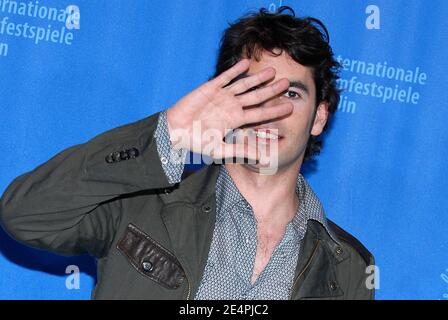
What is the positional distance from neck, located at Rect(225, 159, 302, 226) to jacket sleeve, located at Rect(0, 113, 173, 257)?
545mm

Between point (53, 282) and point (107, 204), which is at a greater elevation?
point (107, 204)

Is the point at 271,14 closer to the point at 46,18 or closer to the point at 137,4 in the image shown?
the point at 137,4

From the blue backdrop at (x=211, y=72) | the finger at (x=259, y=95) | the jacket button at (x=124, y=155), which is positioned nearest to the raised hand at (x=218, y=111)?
the finger at (x=259, y=95)

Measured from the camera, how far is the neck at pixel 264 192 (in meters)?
2.68

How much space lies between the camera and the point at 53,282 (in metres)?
2.87

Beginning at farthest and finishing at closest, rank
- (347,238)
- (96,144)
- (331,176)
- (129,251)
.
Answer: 1. (331,176)
2. (347,238)
3. (129,251)
4. (96,144)

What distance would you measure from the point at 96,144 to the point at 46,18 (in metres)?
0.78

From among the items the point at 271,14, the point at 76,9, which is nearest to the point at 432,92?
the point at 271,14

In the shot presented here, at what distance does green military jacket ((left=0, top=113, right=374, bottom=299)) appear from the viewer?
215 centimetres

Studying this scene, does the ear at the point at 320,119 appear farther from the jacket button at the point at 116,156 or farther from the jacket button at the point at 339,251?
the jacket button at the point at 116,156

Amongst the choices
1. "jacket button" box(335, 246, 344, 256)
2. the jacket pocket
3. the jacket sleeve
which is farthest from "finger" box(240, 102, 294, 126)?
"jacket button" box(335, 246, 344, 256)

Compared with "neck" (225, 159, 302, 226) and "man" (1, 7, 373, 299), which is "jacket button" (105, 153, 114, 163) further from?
"neck" (225, 159, 302, 226)

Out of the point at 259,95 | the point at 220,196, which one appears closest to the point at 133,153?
the point at 259,95

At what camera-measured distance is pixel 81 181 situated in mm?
2146
